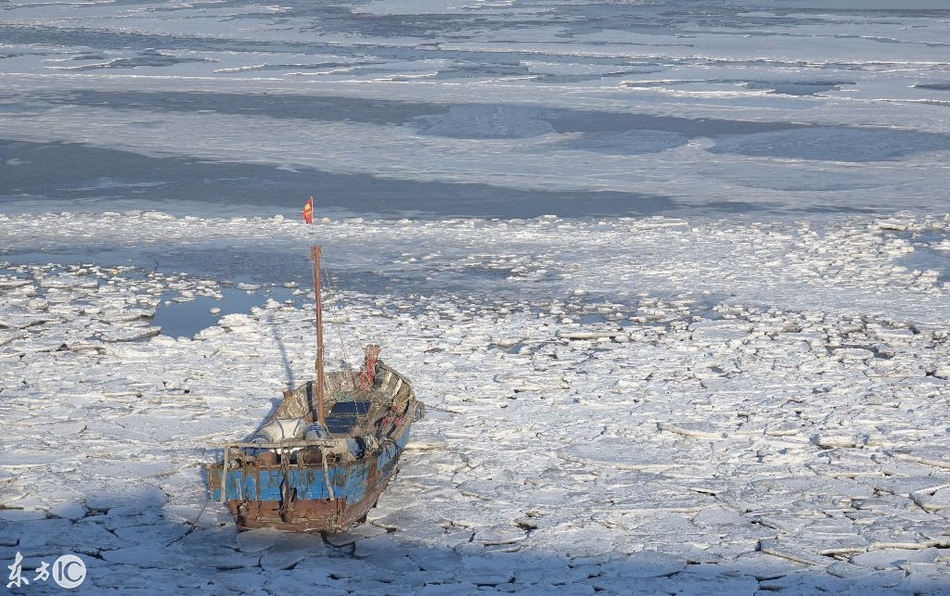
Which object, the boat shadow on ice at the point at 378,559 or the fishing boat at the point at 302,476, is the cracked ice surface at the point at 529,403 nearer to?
the boat shadow on ice at the point at 378,559

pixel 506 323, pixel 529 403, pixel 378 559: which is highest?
pixel 506 323

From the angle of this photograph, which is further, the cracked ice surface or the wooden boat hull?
the wooden boat hull

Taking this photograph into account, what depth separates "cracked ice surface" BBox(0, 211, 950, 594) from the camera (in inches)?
240

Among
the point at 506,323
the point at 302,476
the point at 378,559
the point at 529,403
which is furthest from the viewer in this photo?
the point at 506,323

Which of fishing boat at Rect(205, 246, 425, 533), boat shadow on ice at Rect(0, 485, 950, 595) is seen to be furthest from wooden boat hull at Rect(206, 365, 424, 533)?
boat shadow on ice at Rect(0, 485, 950, 595)

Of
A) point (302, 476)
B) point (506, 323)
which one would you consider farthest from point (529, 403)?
point (302, 476)

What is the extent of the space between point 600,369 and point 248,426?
2501 millimetres

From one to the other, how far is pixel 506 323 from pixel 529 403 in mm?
1877

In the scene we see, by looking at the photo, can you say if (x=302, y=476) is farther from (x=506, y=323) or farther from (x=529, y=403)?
(x=506, y=323)

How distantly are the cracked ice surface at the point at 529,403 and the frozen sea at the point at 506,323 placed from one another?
27 millimetres

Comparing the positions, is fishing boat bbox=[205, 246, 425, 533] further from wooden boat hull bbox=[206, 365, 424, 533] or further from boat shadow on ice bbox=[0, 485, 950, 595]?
boat shadow on ice bbox=[0, 485, 950, 595]

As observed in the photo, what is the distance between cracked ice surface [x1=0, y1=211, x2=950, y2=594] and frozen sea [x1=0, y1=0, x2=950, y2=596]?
27 millimetres

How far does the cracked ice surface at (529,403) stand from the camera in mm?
6094

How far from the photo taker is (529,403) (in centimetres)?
820
